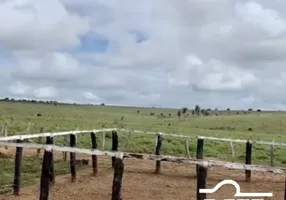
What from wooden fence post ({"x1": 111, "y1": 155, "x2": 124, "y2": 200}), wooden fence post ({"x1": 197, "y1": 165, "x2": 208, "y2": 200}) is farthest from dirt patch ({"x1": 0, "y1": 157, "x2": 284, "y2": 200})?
wooden fence post ({"x1": 197, "y1": 165, "x2": 208, "y2": 200})

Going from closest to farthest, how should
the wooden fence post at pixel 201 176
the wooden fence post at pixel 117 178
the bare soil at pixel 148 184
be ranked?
the wooden fence post at pixel 201 176
the wooden fence post at pixel 117 178
the bare soil at pixel 148 184

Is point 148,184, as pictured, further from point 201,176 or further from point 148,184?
→ point 201,176

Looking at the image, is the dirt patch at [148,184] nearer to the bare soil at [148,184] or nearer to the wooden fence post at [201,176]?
the bare soil at [148,184]

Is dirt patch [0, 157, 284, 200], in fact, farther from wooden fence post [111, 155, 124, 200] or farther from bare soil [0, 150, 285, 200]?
wooden fence post [111, 155, 124, 200]

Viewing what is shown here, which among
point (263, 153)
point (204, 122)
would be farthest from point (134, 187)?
point (204, 122)

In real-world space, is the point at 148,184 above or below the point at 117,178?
below

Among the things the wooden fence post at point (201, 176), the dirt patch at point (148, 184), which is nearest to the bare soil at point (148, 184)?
the dirt patch at point (148, 184)

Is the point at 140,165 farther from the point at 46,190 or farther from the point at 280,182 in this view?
the point at 46,190

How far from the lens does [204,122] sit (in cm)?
7675

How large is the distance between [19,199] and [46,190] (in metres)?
2.46

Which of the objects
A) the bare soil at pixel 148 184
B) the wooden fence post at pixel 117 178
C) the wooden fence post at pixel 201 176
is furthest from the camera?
the bare soil at pixel 148 184

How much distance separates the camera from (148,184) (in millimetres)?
16812

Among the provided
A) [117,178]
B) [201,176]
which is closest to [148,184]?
[117,178]

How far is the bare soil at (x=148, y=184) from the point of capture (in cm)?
1440
